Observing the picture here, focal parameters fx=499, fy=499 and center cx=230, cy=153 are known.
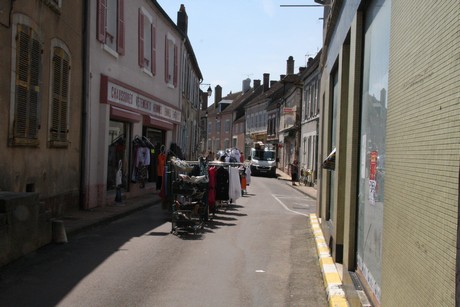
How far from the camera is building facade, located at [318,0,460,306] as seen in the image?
94.0 inches

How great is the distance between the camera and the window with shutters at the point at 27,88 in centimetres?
912

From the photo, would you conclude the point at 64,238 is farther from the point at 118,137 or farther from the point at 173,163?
the point at 118,137

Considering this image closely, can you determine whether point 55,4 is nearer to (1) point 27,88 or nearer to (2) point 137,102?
(1) point 27,88

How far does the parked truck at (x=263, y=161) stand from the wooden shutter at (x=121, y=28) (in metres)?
25.7

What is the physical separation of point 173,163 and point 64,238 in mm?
4062

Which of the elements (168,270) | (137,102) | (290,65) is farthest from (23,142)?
(290,65)

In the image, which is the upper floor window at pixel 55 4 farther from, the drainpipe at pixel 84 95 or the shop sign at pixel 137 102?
the shop sign at pixel 137 102

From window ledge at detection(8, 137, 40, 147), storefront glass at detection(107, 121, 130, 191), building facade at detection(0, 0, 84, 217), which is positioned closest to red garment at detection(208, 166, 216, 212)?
building facade at detection(0, 0, 84, 217)

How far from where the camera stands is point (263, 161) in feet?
133

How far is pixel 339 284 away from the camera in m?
6.29

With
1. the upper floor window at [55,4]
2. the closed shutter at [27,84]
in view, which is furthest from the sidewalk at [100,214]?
the upper floor window at [55,4]

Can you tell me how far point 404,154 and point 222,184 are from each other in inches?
412

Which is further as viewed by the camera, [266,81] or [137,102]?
[266,81]

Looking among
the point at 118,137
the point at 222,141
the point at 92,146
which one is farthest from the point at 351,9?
the point at 222,141
